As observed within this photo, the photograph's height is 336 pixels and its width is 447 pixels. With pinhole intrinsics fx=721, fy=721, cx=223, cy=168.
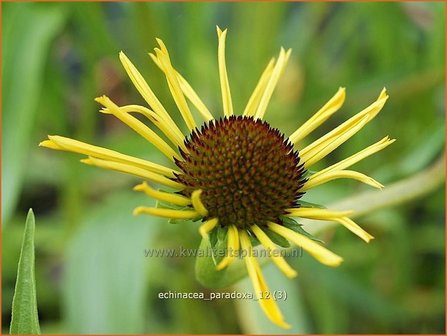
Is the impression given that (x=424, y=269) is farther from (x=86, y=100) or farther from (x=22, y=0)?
(x=22, y=0)

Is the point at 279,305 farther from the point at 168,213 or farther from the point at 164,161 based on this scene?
the point at 168,213

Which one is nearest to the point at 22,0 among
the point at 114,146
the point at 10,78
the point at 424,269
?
the point at 10,78

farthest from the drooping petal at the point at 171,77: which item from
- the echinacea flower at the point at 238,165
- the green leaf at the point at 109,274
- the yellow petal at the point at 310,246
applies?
the green leaf at the point at 109,274

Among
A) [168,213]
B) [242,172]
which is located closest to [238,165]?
[242,172]

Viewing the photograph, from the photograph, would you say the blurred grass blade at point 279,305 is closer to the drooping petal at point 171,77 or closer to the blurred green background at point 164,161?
the blurred green background at point 164,161

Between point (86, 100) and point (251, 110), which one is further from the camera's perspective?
point (86, 100)

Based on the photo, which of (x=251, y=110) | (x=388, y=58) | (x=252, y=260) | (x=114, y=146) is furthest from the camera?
(x=388, y=58)
